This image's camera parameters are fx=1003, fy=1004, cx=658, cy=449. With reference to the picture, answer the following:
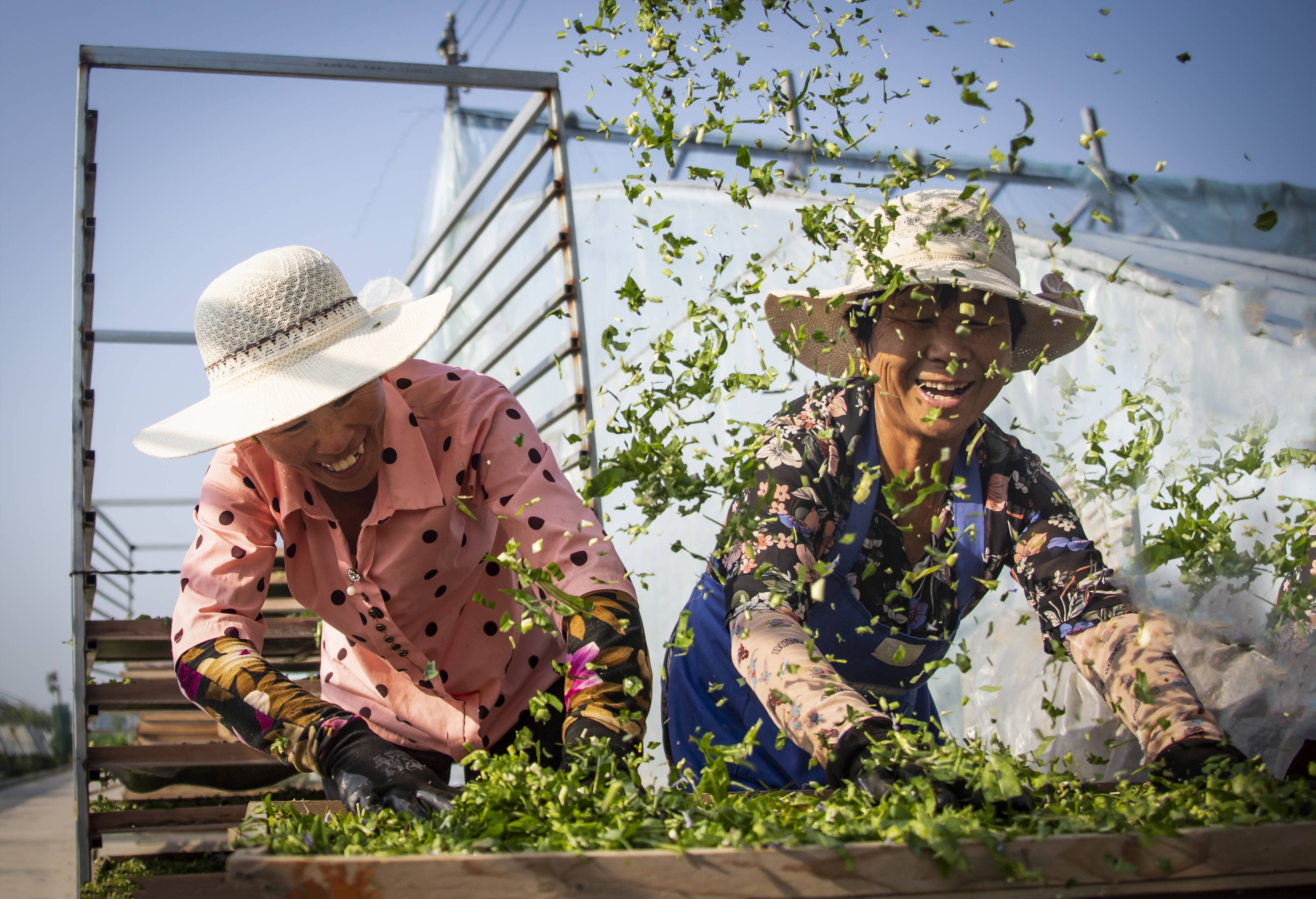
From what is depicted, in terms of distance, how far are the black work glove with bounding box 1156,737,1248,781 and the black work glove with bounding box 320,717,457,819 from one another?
98 centimetres

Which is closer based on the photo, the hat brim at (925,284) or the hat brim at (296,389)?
the hat brim at (296,389)

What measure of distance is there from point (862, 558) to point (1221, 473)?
0.62 metres

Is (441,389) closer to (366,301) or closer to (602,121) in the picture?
(366,301)

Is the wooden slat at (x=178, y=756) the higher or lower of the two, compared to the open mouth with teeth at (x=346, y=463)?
lower

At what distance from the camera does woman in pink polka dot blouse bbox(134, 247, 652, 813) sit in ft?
4.76

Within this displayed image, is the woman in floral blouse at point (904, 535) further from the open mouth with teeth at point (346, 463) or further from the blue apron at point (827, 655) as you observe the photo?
the open mouth with teeth at point (346, 463)

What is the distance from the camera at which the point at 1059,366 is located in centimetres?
301

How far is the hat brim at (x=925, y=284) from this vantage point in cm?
168

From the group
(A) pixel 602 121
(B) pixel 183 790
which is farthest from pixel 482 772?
(B) pixel 183 790

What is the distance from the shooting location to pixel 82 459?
2.63 metres

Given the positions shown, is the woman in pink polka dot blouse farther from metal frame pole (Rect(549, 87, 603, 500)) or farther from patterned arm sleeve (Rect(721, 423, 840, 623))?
metal frame pole (Rect(549, 87, 603, 500))

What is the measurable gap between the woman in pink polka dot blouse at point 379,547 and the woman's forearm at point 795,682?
0.17 metres

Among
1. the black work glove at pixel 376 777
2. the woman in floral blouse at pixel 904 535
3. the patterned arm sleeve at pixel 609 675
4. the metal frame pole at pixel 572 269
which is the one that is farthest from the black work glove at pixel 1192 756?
the metal frame pole at pixel 572 269

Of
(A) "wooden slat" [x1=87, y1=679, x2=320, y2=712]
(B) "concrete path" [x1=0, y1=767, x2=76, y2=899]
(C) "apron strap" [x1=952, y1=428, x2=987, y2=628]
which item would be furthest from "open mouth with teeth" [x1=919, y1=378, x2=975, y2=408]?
(B) "concrete path" [x1=0, y1=767, x2=76, y2=899]
